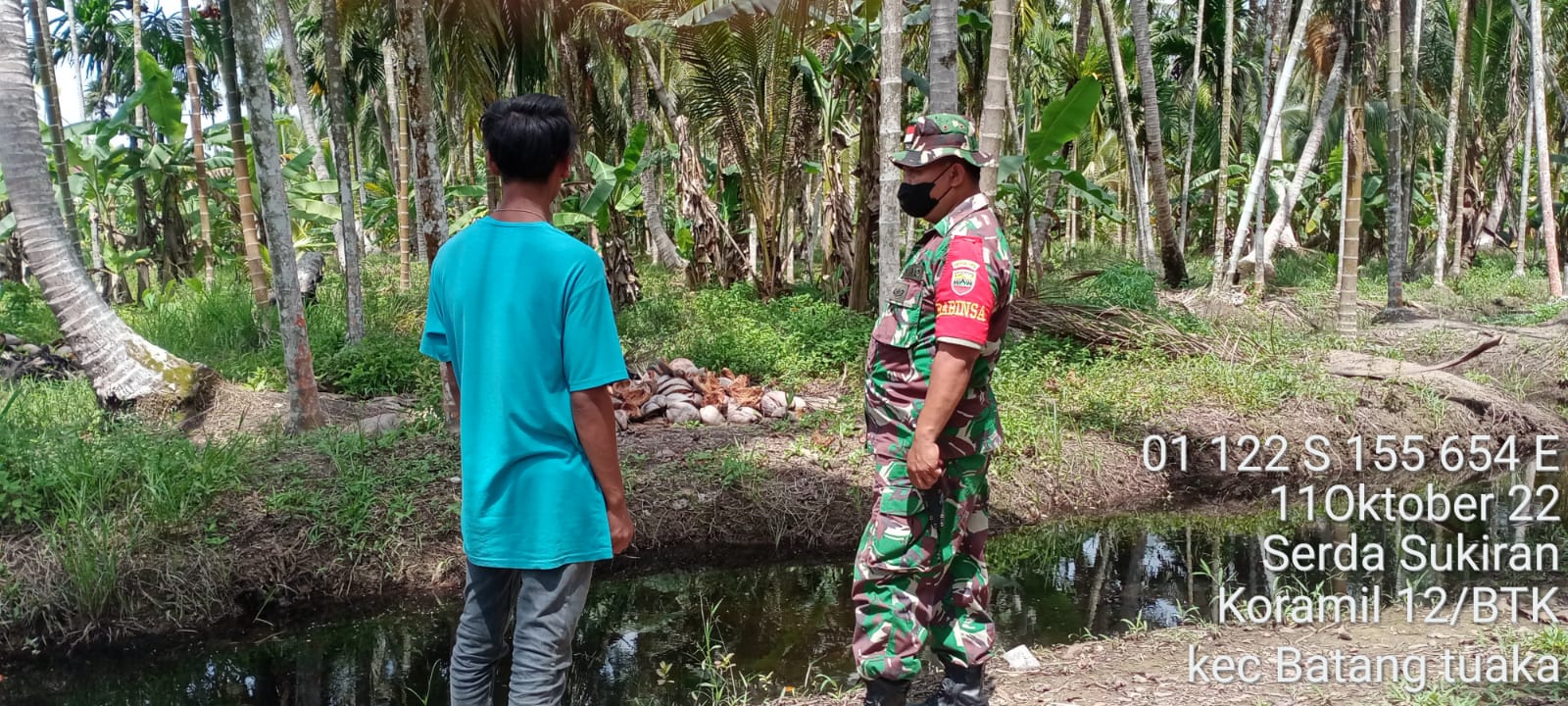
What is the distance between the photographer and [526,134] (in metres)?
2.13

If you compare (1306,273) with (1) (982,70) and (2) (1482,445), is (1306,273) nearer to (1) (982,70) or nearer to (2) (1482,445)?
(1) (982,70)

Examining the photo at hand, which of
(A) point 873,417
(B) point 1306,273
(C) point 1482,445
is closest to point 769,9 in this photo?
(C) point 1482,445

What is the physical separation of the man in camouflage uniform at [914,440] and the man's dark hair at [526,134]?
108cm

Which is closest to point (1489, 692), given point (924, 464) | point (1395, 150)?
point (924, 464)

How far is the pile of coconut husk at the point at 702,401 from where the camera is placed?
7.27 m

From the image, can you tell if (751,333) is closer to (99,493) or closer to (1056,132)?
(1056,132)

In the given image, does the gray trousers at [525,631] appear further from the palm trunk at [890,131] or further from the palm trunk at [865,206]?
the palm trunk at [865,206]

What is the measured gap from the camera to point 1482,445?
7531 millimetres

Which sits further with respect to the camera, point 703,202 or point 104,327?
point 703,202

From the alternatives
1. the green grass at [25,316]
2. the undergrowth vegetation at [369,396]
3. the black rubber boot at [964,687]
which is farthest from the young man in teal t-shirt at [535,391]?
the green grass at [25,316]

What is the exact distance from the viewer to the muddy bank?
4848mm

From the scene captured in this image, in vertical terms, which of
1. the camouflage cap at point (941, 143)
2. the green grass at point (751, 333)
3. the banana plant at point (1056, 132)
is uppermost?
the banana plant at point (1056, 132)

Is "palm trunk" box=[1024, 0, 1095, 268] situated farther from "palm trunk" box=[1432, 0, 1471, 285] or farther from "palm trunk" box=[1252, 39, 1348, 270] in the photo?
"palm trunk" box=[1432, 0, 1471, 285]

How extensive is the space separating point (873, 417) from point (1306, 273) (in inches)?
640
